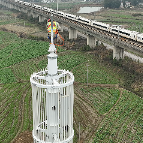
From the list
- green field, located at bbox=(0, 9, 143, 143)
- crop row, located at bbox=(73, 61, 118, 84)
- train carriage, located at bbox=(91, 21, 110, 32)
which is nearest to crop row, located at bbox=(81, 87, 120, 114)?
green field, located at bbox=(0, 9, 143, 143)

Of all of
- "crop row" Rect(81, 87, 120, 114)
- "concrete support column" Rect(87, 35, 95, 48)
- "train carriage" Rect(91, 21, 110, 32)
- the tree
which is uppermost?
the tree

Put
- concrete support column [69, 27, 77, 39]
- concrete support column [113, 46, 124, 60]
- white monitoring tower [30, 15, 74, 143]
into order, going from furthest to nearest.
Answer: concrete support column [69, 27, 77, 39] < concrete support column [113, 46, 124, 60] < white monitoring tower [30, 15, 74, 143]

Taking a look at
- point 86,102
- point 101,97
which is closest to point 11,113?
point 86,102

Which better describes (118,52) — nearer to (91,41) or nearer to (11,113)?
(91,41)

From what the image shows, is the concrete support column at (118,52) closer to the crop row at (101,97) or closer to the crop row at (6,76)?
the crop row at (101,97)

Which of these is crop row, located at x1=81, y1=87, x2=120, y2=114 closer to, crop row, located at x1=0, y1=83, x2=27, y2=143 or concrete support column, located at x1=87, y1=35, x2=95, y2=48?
crop row, located at x1=0, y1=83, x2=27, y2=143

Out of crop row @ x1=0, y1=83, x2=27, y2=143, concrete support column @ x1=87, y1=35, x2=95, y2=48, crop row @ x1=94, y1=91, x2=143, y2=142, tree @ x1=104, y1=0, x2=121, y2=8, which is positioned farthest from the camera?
tree @ x1=104, y1=0, x2=121, y2=8

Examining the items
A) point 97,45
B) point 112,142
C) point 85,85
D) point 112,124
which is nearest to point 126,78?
point 85,85

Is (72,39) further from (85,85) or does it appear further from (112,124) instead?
(112,124)
